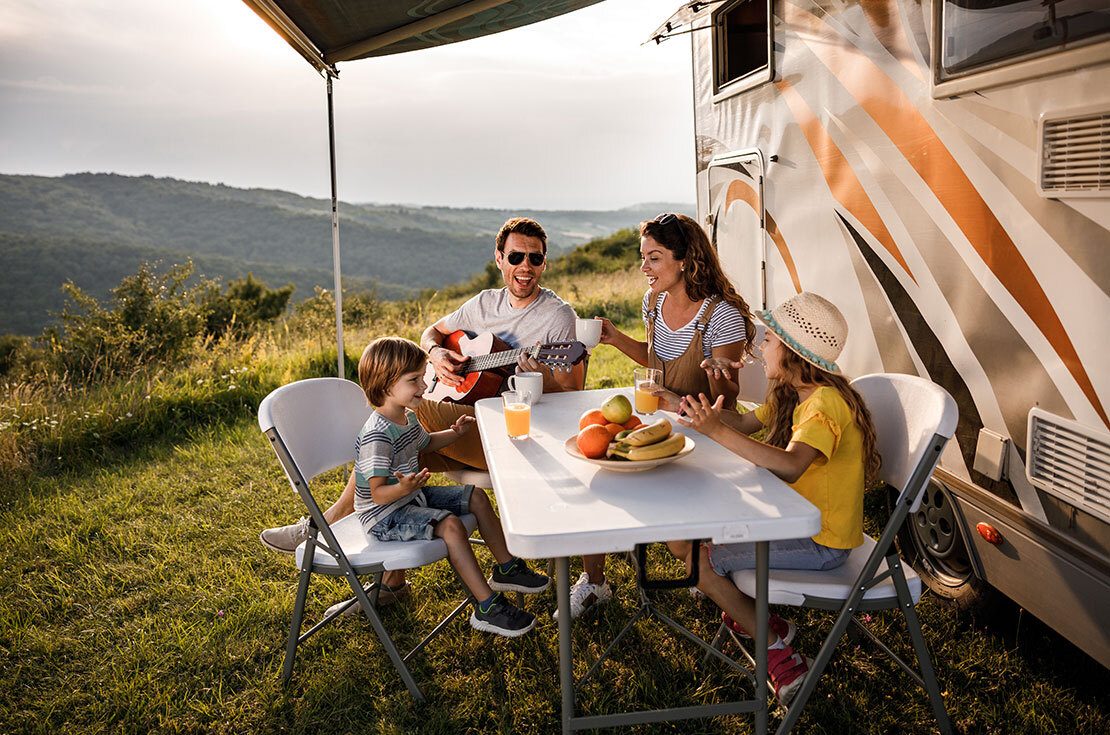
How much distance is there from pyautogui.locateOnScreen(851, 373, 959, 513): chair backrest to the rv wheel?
61 cm

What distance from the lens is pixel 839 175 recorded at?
3.36m

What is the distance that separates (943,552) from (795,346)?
1261 mm

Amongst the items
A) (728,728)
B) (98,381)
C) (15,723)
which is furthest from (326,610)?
(98,381)

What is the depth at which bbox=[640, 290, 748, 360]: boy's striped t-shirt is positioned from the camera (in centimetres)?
318

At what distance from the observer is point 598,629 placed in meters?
3.09

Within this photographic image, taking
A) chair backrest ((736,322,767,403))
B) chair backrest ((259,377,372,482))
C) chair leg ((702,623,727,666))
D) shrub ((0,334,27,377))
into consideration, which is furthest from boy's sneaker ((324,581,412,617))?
shrub ((0,334,27,377))

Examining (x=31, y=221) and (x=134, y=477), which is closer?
(x=134, y=477)

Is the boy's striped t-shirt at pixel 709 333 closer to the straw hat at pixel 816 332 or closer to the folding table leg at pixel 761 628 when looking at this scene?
the straw hat at pixel 816 332

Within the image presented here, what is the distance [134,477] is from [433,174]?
239 feet

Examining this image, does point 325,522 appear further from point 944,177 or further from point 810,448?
point 944,177

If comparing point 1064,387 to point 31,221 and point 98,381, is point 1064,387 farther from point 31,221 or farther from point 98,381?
point 31,221

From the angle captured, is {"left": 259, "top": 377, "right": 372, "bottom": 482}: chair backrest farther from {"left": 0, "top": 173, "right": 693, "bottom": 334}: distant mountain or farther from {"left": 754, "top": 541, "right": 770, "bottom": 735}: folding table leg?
{"left": 0, "top": 173, "right": 693, "bottom": 334}: distant mountain

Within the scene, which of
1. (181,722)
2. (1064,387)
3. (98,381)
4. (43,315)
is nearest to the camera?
(1064,387)

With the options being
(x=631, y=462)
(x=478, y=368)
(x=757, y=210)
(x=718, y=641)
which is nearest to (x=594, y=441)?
(x=631, y=462)
